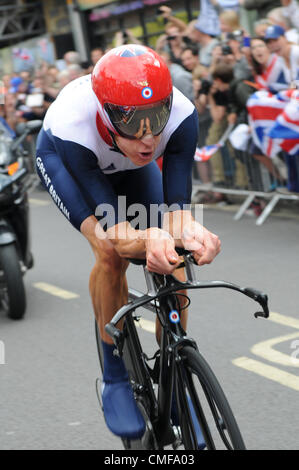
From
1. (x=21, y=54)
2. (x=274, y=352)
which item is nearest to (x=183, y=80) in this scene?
(x=274, y=352)

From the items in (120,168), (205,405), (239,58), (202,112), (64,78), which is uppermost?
(120,168)

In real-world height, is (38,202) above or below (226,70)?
below

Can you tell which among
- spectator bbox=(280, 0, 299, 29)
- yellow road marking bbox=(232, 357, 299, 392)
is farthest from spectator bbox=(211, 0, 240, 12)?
yellow road marking bbox=(232, 357, 299, 392)

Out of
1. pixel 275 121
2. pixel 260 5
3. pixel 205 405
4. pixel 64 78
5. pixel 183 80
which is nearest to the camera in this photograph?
pixel 205 405

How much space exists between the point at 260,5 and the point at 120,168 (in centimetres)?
1200

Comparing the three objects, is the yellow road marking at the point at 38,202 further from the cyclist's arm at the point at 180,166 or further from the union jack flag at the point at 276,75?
the cyclist's arm at the point at 180,166

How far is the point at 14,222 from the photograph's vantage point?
6.86 m

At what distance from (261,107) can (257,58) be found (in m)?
0.64

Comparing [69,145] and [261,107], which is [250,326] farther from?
[261,107]

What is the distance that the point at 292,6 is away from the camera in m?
10.9

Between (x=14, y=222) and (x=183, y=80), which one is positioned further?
(x=183, y=80)

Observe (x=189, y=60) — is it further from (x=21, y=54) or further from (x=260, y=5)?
(x=21, y=54)

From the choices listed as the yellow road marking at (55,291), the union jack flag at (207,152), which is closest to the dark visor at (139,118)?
the yellow road marking at (55,291)
